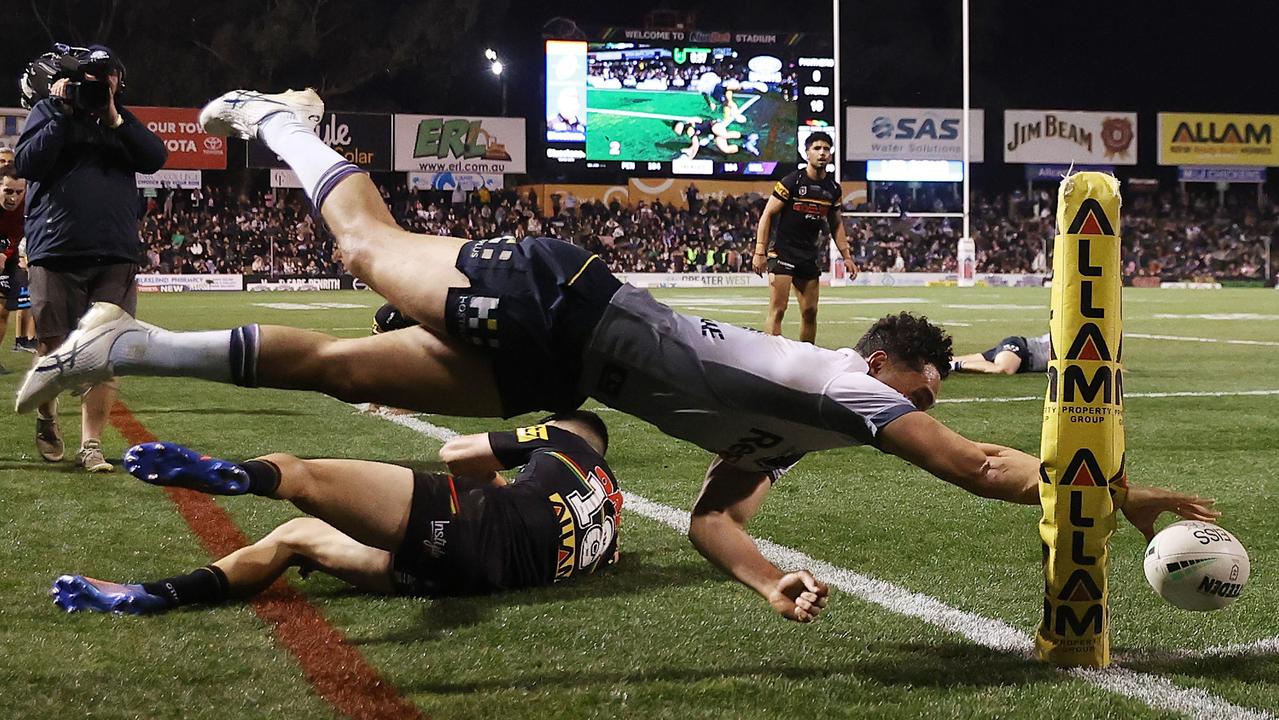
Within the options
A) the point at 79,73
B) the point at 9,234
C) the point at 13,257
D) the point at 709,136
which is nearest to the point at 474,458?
the point at 79,73

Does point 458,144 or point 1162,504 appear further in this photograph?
point 458,144

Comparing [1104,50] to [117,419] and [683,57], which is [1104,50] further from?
[117,419]

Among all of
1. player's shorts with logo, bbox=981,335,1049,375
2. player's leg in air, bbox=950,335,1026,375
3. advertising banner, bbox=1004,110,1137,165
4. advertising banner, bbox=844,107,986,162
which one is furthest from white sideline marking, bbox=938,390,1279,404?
advertising banner, bbox=1004,110,1137,165

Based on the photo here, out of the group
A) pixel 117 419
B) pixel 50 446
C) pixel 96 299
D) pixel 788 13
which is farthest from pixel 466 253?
pixel 788 13

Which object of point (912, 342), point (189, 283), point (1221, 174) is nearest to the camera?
point (912, 342)

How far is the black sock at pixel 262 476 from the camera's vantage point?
3498 mm

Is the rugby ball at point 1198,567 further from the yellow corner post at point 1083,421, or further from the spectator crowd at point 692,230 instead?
the spectator crowd at point 692,230

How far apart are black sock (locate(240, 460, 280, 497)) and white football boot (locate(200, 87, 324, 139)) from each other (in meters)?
1.71

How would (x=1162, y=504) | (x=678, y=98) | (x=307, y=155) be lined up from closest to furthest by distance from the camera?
(x=1162, y=504), (x=307, y=155), (x=678, y=98)

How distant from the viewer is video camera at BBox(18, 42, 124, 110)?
6086mm

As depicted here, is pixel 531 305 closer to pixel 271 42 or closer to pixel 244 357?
pixel 244 357

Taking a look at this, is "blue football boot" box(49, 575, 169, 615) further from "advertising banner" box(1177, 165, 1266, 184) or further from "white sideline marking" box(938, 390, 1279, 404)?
"advertising banner" box(1177, 165, 1266, 184)

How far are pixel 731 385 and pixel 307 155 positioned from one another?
1.85m

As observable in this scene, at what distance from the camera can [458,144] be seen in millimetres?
42906
